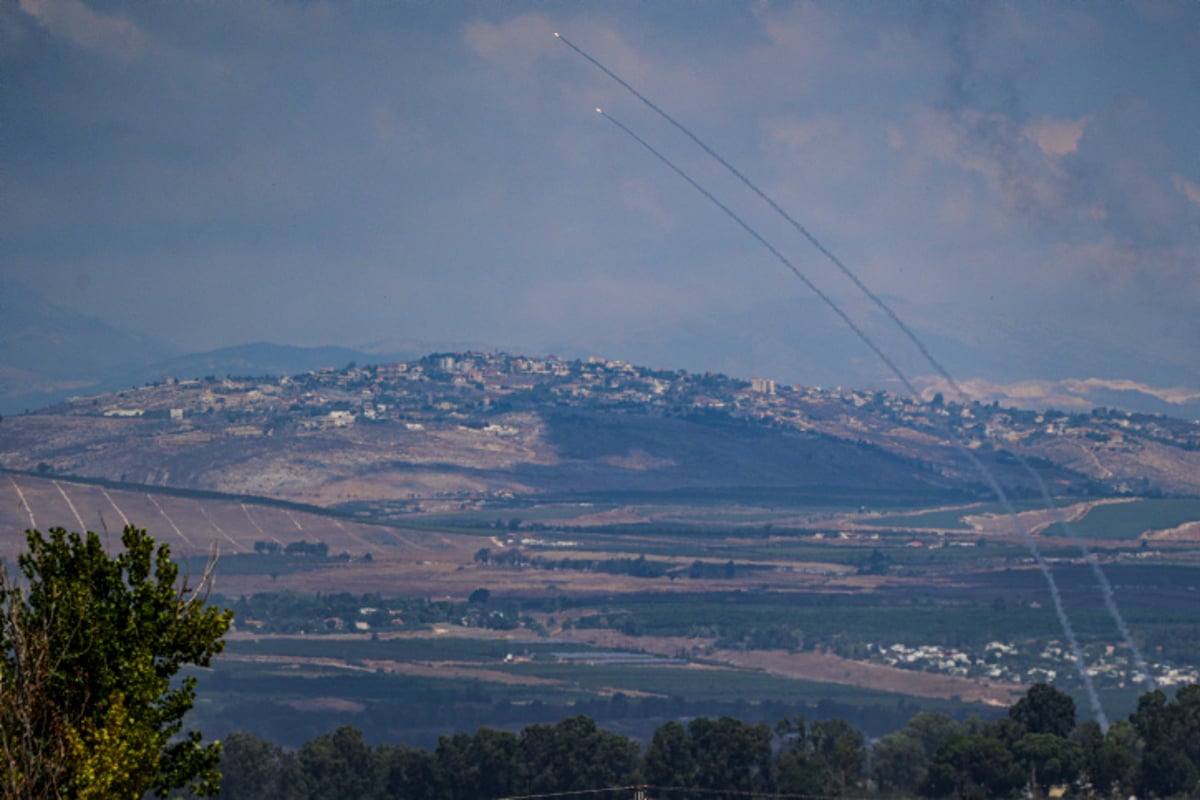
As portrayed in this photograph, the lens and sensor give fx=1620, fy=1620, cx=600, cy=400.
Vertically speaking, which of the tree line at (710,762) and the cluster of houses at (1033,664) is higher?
the cluster of houses at (1033,664)

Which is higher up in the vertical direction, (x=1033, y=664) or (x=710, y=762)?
(x=1033, y=664)

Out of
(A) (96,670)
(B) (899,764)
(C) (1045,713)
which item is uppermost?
(C) (1045,713)

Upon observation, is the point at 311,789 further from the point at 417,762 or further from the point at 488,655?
the point at 488,655

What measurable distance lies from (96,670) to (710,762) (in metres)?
79.2

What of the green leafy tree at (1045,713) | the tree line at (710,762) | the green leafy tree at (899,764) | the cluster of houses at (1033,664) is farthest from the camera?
the cluster of houses at (1033,664)

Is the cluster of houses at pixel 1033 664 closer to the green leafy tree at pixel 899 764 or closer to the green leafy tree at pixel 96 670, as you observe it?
the green leafy tree at pixel 899 764

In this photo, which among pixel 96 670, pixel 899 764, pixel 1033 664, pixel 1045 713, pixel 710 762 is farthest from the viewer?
pixel 1033 664

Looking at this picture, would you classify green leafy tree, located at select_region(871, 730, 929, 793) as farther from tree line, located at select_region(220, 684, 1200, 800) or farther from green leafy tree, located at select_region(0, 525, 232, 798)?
green leafy tree, located at select_region(0, 525, 232, 798)

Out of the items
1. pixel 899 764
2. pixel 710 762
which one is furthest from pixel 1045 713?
pixel 710 762

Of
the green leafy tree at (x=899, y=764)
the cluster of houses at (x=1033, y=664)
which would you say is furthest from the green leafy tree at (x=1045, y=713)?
the cluster of houses at (x=1033, y=664)

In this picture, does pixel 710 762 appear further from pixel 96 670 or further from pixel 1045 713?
pixel 96 670

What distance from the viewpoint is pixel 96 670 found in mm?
27062

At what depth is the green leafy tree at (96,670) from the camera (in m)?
24.8

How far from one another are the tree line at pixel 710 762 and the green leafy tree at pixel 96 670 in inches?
2698
